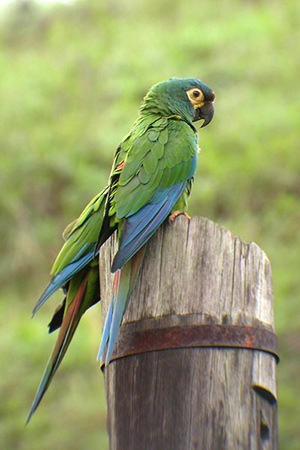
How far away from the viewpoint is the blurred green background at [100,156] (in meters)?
7.79

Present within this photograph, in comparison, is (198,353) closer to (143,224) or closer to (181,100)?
(143,224)

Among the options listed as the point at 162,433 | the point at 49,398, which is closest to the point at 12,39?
the point at 49,398

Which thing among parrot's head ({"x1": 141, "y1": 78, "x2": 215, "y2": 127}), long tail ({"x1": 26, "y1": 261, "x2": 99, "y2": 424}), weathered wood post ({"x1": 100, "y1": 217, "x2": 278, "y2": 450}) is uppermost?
parrot's head ({"x1": 141, "y1": 78, "x2": 215, "y2": 127})

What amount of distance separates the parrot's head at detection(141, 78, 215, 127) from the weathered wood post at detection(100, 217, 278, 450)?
104 cm

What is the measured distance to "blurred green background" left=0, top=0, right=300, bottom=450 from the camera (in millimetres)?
7785

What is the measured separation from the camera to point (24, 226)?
10.7m

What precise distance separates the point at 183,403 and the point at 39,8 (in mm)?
13513

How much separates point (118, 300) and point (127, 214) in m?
0.35

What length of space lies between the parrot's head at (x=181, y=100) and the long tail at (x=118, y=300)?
38.9 inches

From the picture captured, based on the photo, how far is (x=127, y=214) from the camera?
238 cm

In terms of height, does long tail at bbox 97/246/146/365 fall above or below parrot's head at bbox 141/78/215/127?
below

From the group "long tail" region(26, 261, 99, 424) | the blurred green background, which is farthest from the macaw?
the blurred green background

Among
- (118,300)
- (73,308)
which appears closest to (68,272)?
(73,308)

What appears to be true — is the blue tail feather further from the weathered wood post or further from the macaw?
the weathered wood post
